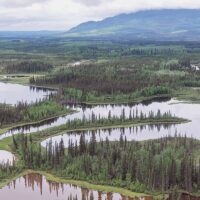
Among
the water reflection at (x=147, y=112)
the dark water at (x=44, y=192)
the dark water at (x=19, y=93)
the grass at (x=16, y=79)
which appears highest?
the grass at (x=16, y=79)

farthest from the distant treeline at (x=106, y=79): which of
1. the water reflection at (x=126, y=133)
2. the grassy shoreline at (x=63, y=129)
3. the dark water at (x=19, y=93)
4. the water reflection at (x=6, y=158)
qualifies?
the water reflection at (x=6, y=158)

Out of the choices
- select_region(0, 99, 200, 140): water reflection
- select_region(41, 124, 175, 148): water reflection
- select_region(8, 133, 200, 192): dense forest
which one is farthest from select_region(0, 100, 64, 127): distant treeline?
select_region(8, 133, 200, 192): dense forest

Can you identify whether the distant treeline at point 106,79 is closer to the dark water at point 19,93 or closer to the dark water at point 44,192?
the dark water at point 19,93

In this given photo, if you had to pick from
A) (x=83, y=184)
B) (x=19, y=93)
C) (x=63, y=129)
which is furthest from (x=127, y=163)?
(x=19, y=93)

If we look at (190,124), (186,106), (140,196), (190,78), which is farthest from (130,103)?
(140,196)

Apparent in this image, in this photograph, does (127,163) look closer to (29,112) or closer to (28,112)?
(29,112)

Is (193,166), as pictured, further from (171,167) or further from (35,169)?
(35,169)
